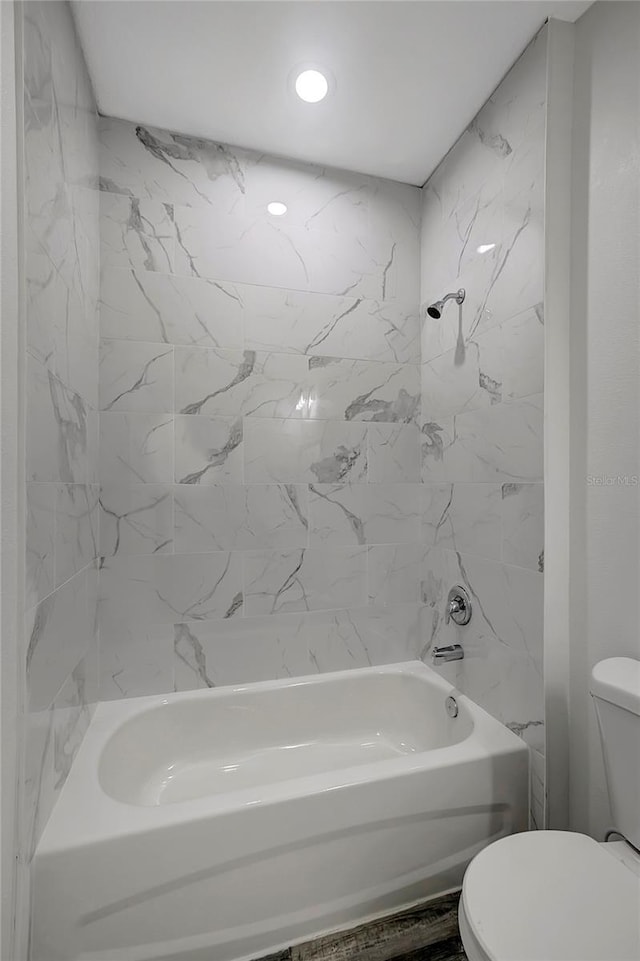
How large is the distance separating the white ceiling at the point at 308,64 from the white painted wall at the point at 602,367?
31 cm

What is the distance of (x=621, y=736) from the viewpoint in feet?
3.66

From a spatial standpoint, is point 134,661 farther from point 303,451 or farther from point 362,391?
point 362,391

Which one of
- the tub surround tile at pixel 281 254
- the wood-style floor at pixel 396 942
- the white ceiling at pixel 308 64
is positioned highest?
the white ceiling at pixel 308 64

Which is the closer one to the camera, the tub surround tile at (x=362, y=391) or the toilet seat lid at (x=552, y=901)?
the toilet seat lid at (x=552, y=901)

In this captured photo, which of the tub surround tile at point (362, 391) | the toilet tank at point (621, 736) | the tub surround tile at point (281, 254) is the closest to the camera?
the toilet tank at point (621, 736)

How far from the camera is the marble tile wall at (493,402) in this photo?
4.78ft

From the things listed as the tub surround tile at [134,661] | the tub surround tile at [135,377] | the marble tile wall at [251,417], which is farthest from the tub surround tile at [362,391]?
the tub surround tile at [134,661]

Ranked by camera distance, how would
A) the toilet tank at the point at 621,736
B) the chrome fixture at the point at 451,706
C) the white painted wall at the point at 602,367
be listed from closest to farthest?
the toilet tank at the point at 621,736 < the white painted wall at the point at 602,367 < the chrome fixture at the point at 451,706

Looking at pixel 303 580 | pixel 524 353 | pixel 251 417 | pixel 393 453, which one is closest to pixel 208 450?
pixel 251 417

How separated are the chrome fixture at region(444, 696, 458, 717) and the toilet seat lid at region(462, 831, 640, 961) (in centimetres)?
64

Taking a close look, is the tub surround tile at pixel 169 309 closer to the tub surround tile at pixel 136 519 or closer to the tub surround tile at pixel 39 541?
the tub surround tile at pixel 136 519

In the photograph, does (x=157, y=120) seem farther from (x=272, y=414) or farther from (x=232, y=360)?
(x=272, y=414)

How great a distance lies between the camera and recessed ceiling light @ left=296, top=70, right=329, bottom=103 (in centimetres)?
158

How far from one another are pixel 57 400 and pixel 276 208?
1298mm
